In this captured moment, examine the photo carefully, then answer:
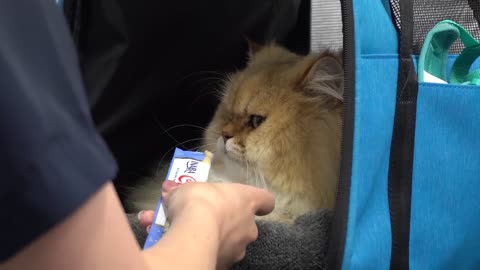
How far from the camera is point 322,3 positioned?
1551 millimetres

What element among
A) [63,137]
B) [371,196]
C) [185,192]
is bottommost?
[371,196]

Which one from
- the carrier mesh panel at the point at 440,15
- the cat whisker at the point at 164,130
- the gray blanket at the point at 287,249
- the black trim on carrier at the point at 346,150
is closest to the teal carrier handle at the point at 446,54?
the carrier mesh panel at the point at 440,15

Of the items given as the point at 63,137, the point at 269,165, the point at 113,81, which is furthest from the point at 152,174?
the point at 63,137

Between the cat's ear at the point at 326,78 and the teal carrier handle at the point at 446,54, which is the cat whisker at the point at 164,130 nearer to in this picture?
the cat's ear at the point at 326,78

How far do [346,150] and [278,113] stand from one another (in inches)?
13.6

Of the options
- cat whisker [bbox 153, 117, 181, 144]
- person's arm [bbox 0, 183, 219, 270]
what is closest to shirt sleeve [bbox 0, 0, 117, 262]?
person's arm [bbox 0, 183, 219, 270]

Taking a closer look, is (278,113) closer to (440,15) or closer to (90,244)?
(440,15)

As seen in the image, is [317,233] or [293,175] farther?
[293,175]

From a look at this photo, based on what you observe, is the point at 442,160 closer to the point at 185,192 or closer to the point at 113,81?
the point at 185,192

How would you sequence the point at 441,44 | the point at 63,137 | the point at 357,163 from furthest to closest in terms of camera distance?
1. the point at 441,44
2. the point at 357,163
3. the point at 63,137

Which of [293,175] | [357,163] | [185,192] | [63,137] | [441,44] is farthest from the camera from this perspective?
[293,175]

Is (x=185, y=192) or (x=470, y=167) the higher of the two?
(x=185, y=192)

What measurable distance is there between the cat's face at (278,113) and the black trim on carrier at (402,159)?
23 cm

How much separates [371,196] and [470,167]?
186 millimetres
